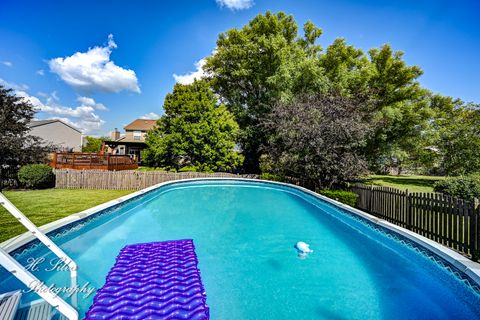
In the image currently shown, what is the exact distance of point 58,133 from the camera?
3600 centimetres

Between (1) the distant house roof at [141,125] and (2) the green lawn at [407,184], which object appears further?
(1) the distant house roof at [141,125]

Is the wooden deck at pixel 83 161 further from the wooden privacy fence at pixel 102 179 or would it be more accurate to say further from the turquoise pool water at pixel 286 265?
the turquoise pool water at pixel 286 265

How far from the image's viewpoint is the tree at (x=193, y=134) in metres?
17.8

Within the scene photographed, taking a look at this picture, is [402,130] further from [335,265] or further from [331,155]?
[335,265]

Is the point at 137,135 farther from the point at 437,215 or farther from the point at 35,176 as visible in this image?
the point at 437,215

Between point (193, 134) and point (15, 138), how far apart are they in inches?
387

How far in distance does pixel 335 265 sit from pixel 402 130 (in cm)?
2091

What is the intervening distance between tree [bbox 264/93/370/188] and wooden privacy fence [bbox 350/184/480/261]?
3.02 meters

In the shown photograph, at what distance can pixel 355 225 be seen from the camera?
693 cm

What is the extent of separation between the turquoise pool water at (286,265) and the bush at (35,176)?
7.70 m

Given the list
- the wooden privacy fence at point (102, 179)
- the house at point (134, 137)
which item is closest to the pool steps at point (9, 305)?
the wooden privacy fence at point (102, 179)

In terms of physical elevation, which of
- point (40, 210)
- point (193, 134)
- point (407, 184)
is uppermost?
point (193, 134)

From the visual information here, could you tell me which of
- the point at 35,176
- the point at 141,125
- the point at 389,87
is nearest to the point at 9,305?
the point at 35,176

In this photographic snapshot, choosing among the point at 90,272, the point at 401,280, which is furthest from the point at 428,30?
the point at 90,272
